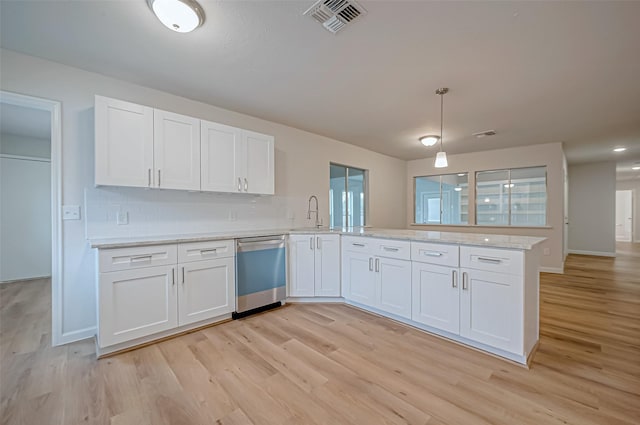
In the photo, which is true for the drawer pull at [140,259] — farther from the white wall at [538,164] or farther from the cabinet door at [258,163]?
the white wall at [538,164]

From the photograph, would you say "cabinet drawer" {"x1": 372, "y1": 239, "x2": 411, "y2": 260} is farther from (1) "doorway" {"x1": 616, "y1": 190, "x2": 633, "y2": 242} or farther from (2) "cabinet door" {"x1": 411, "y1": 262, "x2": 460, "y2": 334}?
(1) "doorway" {"x1": 616, "y1": 190, "x2": 633, "y2": 242}

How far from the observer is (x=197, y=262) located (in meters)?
2.60

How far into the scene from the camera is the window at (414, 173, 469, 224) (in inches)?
242

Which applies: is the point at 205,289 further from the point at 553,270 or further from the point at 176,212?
the point at 553,270

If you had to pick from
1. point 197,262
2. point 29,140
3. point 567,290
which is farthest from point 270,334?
A: point 29,140

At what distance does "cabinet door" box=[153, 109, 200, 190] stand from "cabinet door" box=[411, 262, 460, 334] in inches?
98.3

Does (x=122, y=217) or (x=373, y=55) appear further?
(x=122, y=217)

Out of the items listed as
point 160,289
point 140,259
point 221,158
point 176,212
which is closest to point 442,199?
point 221,158

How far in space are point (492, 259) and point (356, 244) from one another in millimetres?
1425

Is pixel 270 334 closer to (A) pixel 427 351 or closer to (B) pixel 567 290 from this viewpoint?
(A) pixel 427 351

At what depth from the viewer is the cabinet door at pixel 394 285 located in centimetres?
269

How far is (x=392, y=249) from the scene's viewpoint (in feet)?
9.21

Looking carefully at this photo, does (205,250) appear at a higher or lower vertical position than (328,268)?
higher

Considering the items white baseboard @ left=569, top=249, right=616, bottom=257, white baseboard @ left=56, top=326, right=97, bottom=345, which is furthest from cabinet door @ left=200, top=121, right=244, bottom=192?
white baseboard @ left=569, top=249, right=616, bottom=257
